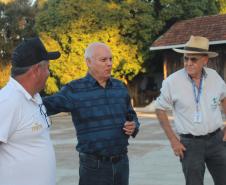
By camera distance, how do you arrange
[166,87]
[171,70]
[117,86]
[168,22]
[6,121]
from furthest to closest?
[168,22], [171,70], [166,87], [117,86], [6,121]

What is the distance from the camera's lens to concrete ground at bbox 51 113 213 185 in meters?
7.83

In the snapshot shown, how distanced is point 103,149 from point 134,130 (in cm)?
33

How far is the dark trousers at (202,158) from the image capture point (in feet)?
15.6

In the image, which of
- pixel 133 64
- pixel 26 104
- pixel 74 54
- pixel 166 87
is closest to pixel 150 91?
pixel 133 64

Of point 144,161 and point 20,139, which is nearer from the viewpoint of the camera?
point 20,139

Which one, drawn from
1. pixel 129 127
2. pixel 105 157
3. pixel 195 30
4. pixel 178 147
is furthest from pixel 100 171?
pixel 195 30

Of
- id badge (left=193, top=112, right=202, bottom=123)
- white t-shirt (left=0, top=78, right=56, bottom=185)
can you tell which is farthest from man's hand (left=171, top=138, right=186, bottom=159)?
white t-shirt (left=0, top=78, right=56, bottom=185)

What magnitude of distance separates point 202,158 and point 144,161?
15.6 feet

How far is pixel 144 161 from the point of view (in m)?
9.47

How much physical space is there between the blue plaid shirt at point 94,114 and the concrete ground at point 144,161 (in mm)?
3370

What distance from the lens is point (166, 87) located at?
4.95 meters

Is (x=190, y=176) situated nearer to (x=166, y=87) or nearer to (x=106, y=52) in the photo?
(x=166, y=87)

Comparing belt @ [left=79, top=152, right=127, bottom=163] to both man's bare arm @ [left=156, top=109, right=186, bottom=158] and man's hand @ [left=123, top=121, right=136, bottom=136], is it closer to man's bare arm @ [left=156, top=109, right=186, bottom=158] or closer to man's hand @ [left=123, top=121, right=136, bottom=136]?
man's hand @ [left=123, top=121, right=136, bottom=136]

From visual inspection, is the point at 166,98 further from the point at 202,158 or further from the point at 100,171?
the point at 100,171
